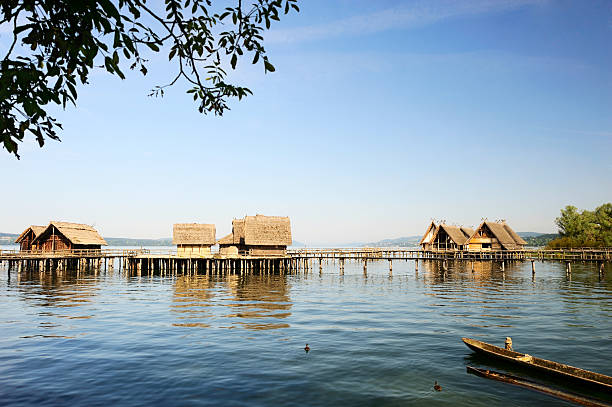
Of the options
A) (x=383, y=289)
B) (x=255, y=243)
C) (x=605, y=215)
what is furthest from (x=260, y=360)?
(x=605, y=215)

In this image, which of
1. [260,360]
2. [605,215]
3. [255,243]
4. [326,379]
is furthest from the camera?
[605,215]

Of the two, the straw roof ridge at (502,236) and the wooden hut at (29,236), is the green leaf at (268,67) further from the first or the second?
the straw roof ridge at (502,236)

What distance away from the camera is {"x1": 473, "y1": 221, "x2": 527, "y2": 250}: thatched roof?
6469 centimetres

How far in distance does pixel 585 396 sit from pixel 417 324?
1002cm

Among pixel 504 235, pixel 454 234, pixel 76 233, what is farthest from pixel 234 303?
pixel 504 235

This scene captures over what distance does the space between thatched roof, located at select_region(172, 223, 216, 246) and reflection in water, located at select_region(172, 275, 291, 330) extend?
46.9 feet

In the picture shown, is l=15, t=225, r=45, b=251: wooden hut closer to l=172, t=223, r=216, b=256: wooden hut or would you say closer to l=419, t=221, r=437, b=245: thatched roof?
l=172, t=223, r=216, b=256: wooden hut

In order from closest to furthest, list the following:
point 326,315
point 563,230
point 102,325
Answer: point 102,325 → point 326,315 → point 563,230

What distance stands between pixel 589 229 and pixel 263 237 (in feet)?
181

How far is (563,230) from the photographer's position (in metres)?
89.1

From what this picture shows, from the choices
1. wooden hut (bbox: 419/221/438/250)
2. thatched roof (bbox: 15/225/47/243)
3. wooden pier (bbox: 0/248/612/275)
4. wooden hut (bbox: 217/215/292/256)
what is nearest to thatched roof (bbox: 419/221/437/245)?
wooden hut (bbox: 419/221/438/250)

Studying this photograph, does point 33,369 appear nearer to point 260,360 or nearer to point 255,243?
point 260,360

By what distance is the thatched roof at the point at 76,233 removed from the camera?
178 feet

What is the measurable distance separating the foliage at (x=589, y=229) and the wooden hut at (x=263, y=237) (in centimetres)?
4710
